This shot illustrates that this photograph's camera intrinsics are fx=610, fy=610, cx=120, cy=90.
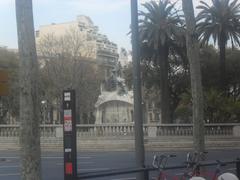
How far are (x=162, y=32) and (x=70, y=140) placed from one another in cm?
4098

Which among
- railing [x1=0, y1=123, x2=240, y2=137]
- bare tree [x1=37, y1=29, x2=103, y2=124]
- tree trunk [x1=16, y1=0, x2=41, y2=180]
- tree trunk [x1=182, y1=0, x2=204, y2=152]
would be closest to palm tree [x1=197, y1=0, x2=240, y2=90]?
railing [x1=0, y1=123, x2=240, y2=137]

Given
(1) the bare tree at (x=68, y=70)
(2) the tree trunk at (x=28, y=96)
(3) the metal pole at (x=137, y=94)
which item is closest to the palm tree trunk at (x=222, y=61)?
(1) the bare tree at (x=68, y=70)

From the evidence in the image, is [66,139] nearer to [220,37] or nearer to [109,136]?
[109,136]

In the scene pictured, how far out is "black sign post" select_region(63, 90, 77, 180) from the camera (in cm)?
854

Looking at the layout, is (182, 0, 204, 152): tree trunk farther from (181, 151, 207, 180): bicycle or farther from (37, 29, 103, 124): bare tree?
(37, 29, 103, 124): bare tree

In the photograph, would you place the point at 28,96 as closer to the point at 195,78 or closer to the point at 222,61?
the point at 195,78

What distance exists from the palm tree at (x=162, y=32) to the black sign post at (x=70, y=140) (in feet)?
132

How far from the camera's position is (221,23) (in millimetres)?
49344

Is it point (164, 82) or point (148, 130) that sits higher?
point (164, 82)

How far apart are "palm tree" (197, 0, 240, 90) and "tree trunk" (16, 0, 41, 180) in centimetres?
4067

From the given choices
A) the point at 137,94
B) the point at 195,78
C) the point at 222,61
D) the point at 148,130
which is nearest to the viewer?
the point at 137,94

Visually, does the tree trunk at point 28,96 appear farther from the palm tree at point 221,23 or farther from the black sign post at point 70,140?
the palm tree at point 221,23

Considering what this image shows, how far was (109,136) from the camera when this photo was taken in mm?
42062

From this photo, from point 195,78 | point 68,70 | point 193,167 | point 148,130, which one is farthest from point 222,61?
point 193,167
